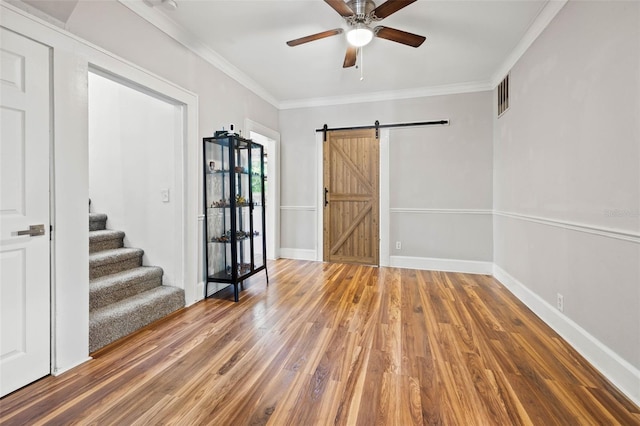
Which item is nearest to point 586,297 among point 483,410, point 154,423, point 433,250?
point 483,410

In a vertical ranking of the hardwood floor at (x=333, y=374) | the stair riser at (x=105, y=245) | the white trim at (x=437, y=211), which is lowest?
the hardwood floor at (x=333, y=374)

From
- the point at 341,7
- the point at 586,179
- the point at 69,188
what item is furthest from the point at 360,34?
the point at 69,188

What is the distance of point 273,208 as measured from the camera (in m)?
5.09

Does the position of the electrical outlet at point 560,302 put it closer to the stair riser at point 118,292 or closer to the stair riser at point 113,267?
the stair riser at point 118,292

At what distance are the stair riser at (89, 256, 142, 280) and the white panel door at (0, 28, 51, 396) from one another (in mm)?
855

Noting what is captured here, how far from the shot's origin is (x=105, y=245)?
2.96m

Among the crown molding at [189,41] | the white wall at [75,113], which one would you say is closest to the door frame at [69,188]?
the white wall at [75,113]

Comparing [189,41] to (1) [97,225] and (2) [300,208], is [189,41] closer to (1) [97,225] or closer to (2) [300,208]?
(1) [97,225]

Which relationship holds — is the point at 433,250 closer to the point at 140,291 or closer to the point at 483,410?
the point at 483,410

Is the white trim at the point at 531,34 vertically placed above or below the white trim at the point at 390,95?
below

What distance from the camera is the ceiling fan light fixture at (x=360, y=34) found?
249 cm

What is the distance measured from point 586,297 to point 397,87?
3.48 meters

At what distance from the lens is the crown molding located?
7.87 feet

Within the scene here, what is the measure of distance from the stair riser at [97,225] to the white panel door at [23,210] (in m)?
1.46
